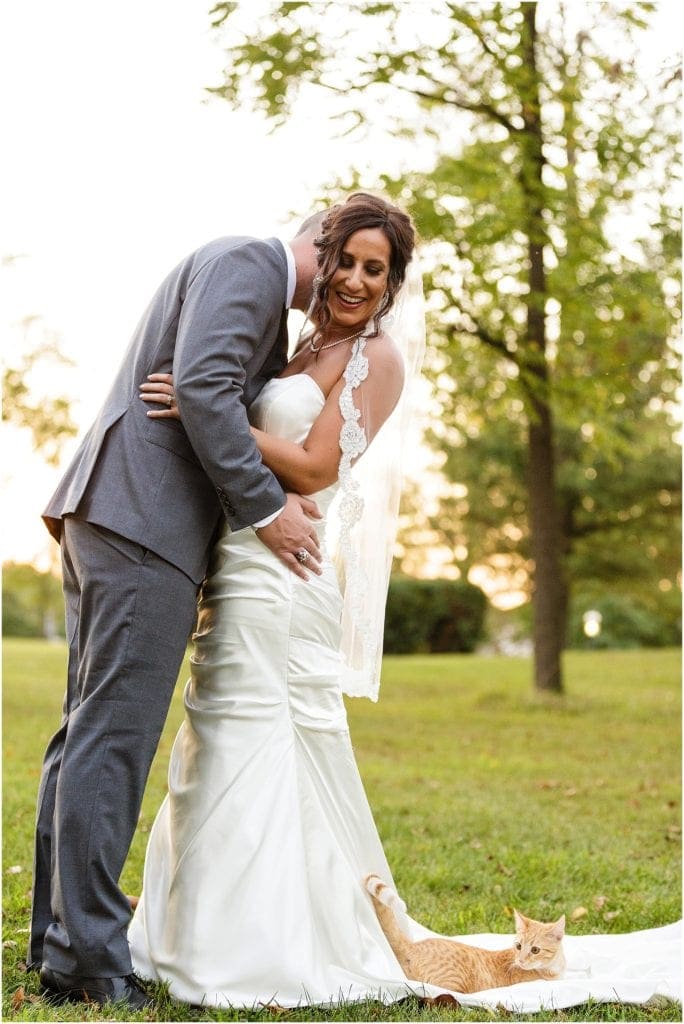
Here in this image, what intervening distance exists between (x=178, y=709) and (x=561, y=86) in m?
6.90

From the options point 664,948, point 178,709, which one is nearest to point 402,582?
point 178,709

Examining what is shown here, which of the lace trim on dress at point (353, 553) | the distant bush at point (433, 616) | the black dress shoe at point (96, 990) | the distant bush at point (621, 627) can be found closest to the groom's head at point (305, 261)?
the lace trim on dress at point (353, 553)

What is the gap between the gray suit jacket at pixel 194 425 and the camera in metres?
2.88

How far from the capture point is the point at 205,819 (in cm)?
306

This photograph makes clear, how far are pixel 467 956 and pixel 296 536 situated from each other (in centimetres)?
136

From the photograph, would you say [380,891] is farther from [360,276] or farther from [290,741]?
[360,276]

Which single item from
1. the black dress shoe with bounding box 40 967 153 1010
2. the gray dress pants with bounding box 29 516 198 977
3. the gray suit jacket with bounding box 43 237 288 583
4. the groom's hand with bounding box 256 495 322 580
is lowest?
the black dress shoe with bounding box 40 967 153 1010

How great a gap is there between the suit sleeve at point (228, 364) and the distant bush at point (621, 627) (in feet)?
71.8

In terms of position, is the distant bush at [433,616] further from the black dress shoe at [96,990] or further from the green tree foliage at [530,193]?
the black dress shoe at [96,990]

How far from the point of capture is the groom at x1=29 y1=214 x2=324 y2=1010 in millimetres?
2891

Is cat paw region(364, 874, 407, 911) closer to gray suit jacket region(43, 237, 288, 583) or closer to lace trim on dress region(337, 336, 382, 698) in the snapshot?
lace trim on dress region(337, 336, 382, 698)

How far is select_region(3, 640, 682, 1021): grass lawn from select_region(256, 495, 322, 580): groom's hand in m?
1.22

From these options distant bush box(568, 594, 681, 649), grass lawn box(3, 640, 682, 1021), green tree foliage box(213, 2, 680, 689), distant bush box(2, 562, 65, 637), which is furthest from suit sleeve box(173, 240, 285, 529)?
distant bush box(568, 594, 681, 649)

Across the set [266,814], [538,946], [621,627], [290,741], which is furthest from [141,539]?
[621,627]
